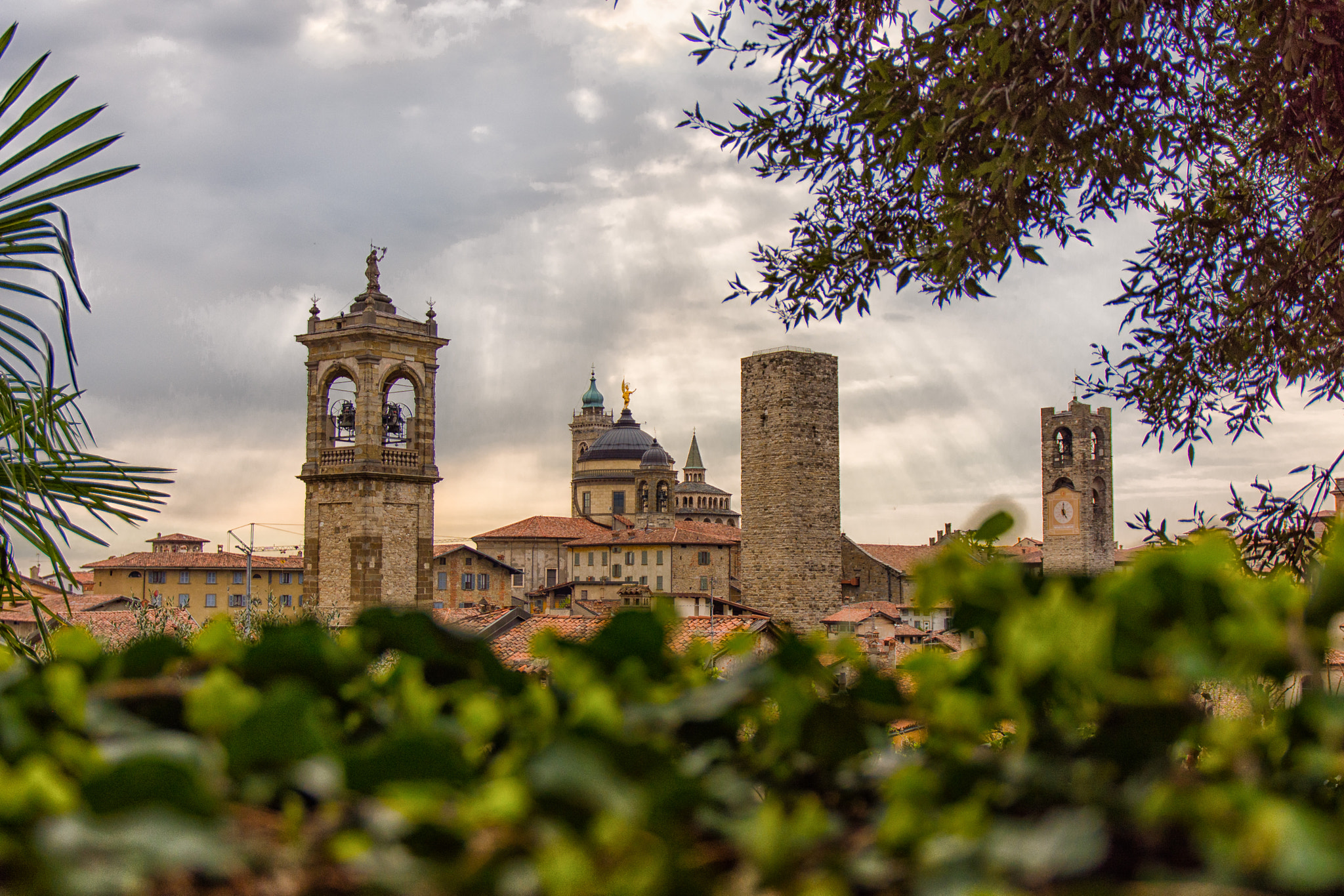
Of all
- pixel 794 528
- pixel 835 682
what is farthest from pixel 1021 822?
pixel 794 528

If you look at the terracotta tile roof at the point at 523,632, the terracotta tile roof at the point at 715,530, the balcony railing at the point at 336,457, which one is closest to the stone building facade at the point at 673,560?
the terracotta tile roof at the point at 715,530

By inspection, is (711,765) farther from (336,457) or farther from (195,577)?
(195,577)

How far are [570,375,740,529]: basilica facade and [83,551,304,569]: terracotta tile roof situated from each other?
61.1 ft

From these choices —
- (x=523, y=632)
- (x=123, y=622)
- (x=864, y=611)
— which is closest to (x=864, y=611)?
(x=864, y=611)

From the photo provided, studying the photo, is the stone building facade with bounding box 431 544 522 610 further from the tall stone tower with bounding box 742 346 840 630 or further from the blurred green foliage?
the blurred green foliage

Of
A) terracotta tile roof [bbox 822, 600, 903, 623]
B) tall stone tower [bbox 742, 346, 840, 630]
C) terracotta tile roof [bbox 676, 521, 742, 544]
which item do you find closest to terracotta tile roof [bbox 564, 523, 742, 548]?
terracotta tile roof [bbox 676, 521, 742, 544]

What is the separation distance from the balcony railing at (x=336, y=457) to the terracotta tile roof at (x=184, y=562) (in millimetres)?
23443

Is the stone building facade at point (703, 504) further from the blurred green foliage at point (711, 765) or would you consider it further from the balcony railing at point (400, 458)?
the blurred green foliage at point (711, 765)

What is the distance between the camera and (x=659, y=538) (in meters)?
56.4

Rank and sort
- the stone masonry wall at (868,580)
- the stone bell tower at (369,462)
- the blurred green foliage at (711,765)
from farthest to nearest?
the stone masonry wall at (868,580) → the stone bell tower at (369,462) → the blurred green foliage at (711,765)

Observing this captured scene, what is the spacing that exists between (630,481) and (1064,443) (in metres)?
29.4

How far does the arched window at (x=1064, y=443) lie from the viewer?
51438mm

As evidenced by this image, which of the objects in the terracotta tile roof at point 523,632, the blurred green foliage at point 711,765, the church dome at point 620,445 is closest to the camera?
the blurred green foliage at point 711,765

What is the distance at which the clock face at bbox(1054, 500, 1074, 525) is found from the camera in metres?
51.2
